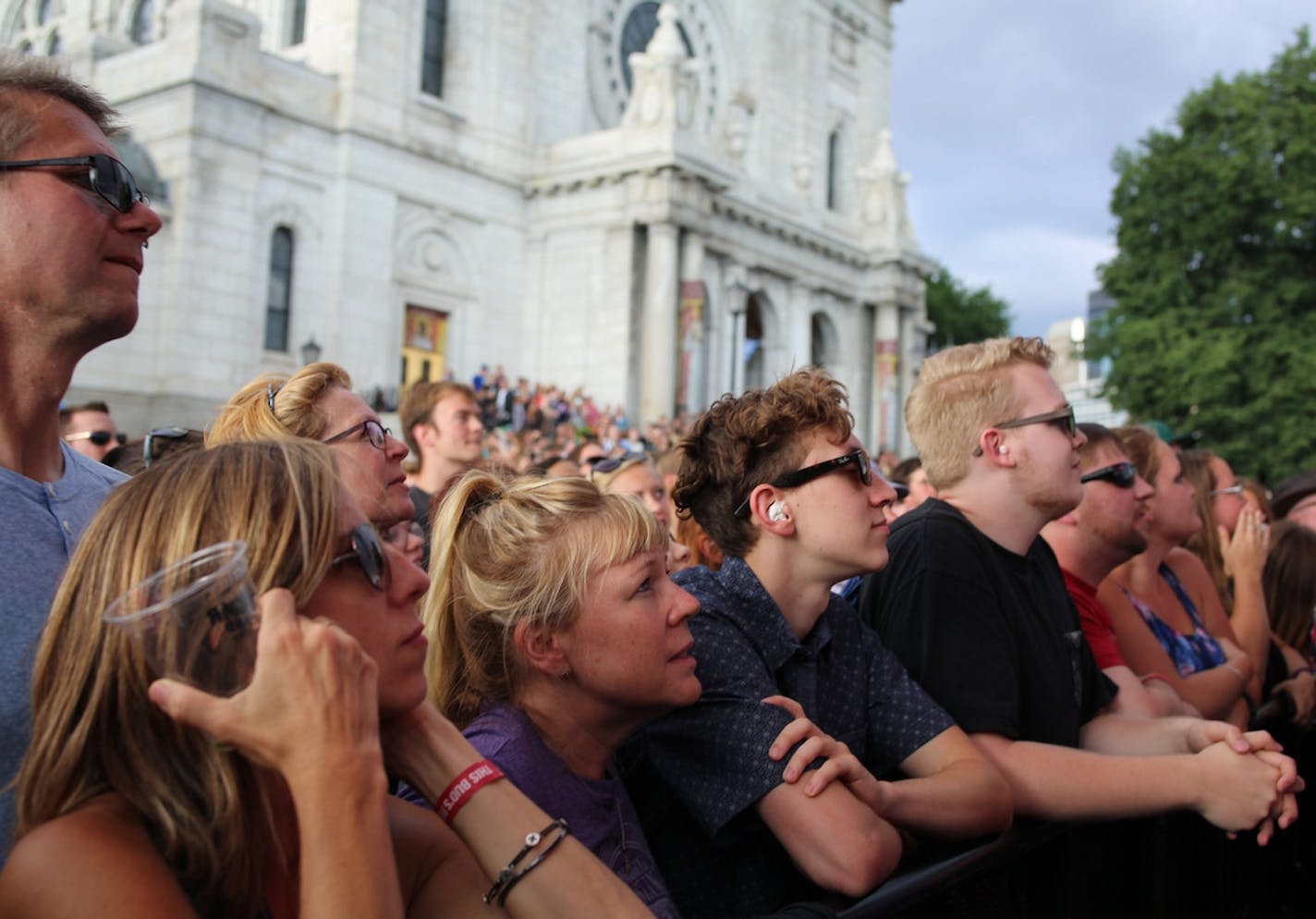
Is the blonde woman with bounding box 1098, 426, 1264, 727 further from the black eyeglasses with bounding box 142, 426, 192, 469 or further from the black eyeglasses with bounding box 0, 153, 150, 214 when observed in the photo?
the black eyeglasses with bounding box 0, 153, 150, 214

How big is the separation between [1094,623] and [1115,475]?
602 mm

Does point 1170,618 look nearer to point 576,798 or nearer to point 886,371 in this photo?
point 576,798

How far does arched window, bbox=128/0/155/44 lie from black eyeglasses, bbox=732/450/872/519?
113ft

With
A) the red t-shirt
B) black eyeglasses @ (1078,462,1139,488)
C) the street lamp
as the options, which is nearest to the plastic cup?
the red t-shirt

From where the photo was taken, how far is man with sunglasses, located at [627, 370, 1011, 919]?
2.47m

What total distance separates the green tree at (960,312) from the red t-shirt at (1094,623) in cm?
5407

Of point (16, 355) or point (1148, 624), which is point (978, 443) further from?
point (16, 355)

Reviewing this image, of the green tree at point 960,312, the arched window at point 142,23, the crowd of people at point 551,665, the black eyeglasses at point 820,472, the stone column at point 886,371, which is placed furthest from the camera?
the green tree at point 960,312

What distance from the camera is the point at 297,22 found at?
→ 26.0 m

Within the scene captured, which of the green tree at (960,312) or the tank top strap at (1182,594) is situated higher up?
the green tree at (960,312)

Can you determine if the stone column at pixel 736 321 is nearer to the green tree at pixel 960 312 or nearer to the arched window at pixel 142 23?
the arched window at pixel 142 23

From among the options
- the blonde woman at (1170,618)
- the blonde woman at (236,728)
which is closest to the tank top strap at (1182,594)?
the blonde woman at (1170,618)

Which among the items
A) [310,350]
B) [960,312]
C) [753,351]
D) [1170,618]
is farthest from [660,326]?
[960,312]

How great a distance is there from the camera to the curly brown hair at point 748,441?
3.12m
